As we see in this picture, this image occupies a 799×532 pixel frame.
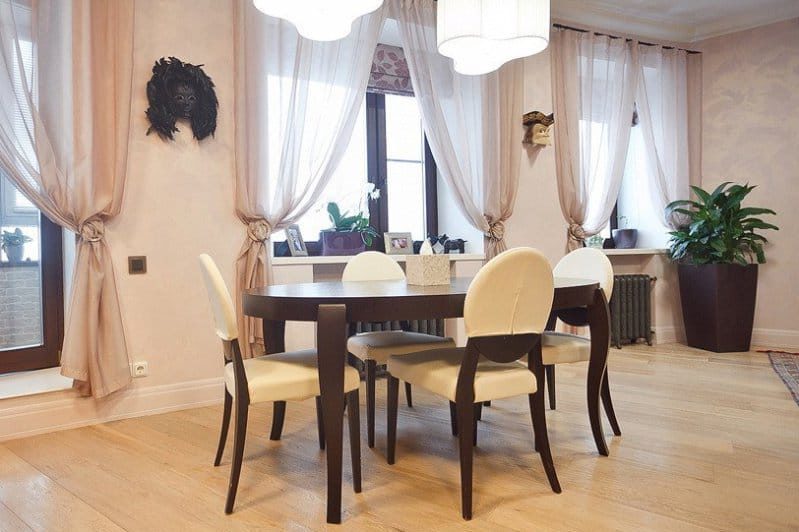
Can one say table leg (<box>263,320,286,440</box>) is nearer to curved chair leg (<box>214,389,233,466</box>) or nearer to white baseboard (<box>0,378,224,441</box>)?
curved chair leg (<box>214,389,233,466</box>)

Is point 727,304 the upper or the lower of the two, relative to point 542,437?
upper

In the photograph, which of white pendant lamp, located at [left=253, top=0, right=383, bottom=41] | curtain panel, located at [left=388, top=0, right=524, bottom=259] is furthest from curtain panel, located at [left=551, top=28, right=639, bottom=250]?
white pendant lamp, located at [left=253, top=0, right=383, bottom=41]

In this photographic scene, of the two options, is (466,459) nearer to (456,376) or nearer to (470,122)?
(456,376)

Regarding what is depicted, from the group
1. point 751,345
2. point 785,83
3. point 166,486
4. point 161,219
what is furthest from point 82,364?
point 785,83

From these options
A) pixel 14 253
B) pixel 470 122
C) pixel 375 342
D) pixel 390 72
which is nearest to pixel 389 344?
pixel 375 342

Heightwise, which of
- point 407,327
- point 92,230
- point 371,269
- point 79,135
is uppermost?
point 79,135

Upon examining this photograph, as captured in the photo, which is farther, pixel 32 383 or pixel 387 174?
pixel 387 174

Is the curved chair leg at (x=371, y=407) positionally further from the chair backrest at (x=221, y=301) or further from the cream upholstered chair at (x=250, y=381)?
the chair backrest at (x=221, y=301)

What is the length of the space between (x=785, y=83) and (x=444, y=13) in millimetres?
3862

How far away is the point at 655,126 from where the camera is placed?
532 centimetres

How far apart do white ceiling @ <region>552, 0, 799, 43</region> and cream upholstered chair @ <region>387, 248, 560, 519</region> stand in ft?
11.9

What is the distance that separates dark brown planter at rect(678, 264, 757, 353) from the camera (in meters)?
4.69

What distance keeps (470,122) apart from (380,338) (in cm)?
217

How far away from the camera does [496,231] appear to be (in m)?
4.43
